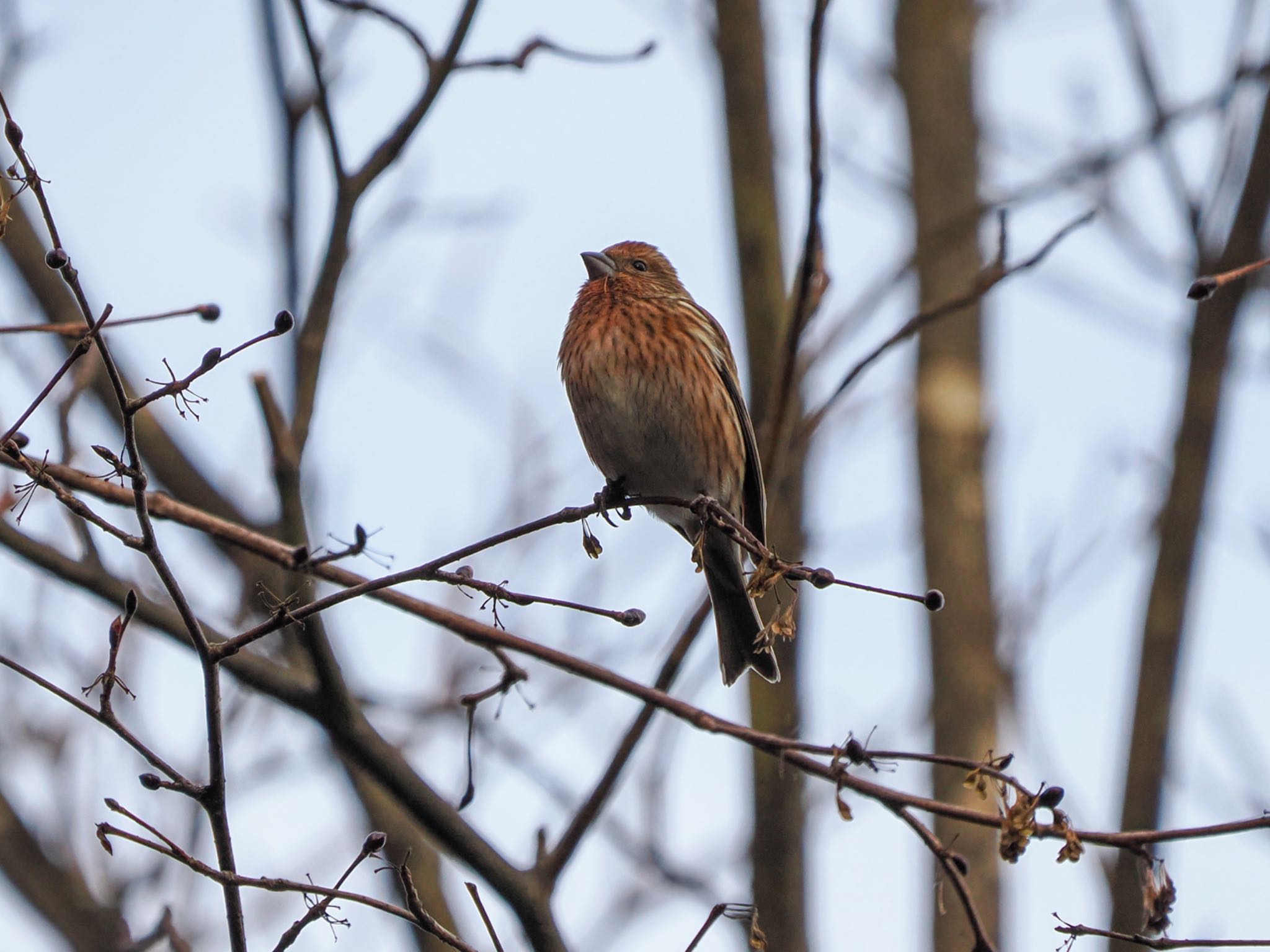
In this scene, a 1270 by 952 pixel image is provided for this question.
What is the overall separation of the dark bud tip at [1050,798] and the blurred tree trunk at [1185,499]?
2394 millimetres

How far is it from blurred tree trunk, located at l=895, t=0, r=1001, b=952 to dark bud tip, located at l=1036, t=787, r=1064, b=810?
295cm

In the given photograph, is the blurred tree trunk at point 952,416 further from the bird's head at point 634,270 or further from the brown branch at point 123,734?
the brown branch at point 123,734

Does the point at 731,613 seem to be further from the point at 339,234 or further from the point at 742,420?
the point at 339,234

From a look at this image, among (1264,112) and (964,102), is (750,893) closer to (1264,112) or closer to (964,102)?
(1264,112)

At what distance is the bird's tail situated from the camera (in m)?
5.18

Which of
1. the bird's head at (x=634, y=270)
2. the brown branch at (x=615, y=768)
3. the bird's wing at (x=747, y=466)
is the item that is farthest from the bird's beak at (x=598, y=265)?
the brown branch at (x=615, y=768)

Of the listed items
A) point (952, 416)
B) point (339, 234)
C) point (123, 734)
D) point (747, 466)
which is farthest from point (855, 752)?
point (952, 416)

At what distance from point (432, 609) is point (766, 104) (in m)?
2.93

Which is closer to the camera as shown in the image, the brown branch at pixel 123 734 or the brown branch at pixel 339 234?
the brown branch at pixel 123 734

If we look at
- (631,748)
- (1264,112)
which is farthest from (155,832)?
(1264,112)

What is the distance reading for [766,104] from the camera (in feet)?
18.9

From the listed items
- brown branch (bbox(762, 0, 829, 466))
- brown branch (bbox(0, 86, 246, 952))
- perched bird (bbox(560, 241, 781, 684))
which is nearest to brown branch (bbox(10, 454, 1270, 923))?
brown branch (bbox(0, 86, 246, 952))

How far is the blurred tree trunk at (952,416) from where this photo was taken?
6.19 metres

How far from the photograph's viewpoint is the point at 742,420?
625 cm
